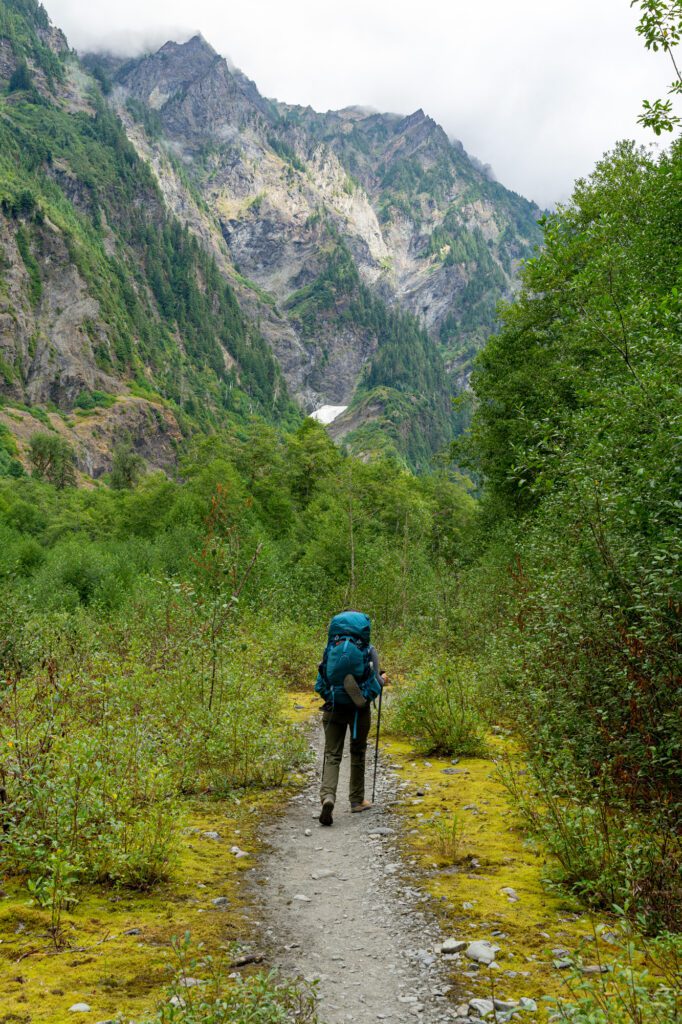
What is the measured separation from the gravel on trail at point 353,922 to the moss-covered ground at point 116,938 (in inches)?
13.2

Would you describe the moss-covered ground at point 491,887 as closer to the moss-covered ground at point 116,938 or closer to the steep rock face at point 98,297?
the moss-covered ground at point 116,938

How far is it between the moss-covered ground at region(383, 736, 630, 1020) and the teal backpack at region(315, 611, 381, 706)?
147 centimetres

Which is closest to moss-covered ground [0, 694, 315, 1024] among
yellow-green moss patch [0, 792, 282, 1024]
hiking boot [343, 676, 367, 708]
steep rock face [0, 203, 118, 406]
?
yellow-green moss patch [0, 792, 282, 1024]

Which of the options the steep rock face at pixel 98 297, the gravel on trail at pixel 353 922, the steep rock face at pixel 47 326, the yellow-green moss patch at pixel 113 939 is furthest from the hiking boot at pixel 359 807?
the steep rock face at pixel 47 326

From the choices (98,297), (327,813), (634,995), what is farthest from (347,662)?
(98,297)

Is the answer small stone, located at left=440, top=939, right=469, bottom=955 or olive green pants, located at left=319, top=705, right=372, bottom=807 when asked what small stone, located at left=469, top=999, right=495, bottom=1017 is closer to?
small stone, located at left=440, top=939, right=469, bottom=955

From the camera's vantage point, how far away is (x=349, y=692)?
A: 7.55 metres

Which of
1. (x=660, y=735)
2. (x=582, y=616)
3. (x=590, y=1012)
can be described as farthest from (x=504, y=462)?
(x=590, y=1012)

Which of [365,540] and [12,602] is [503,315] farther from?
[12,602]

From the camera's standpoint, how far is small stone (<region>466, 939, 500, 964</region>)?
4.22 m

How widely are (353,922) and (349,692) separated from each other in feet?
9.13

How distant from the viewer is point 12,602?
36.1 ft

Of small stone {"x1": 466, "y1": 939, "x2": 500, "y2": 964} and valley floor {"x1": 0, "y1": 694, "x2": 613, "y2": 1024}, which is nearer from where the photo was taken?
valley floor {"x1": 0, "y1": 694, "x2": 613, "y2": 1024}

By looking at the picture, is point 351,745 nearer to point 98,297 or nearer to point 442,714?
point 442,714
